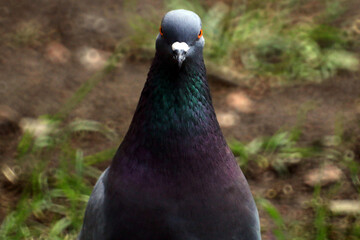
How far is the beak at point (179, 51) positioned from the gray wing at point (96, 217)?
0.75m

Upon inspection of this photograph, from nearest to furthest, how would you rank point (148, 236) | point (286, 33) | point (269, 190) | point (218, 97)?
point (148, 236) → point (269, 190) → point (218, 97) → point (286, 33)

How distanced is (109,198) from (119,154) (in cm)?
20

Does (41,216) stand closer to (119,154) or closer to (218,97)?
(119,154)

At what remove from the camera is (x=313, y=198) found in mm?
3707

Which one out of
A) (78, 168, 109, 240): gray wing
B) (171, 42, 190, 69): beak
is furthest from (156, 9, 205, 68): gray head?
(78, 168, 109, 240): gray wing

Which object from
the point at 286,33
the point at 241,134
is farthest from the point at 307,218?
the point at 286,33

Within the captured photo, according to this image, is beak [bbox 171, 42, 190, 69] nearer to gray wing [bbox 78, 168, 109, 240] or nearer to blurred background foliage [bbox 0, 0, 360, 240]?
gray wing [bbox 78, 168, 109, 240]

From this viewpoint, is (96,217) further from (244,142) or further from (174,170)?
(244,142)

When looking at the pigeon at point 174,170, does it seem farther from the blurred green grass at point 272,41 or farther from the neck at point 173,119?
the blurred green grass at point 272,41

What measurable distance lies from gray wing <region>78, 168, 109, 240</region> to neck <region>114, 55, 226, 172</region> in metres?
0.30

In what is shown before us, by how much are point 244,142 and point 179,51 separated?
2.17 m

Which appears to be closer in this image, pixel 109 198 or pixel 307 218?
pixel 109 198

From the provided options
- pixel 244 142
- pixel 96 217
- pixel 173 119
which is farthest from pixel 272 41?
pixel 96 217

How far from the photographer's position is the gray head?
222 cm
